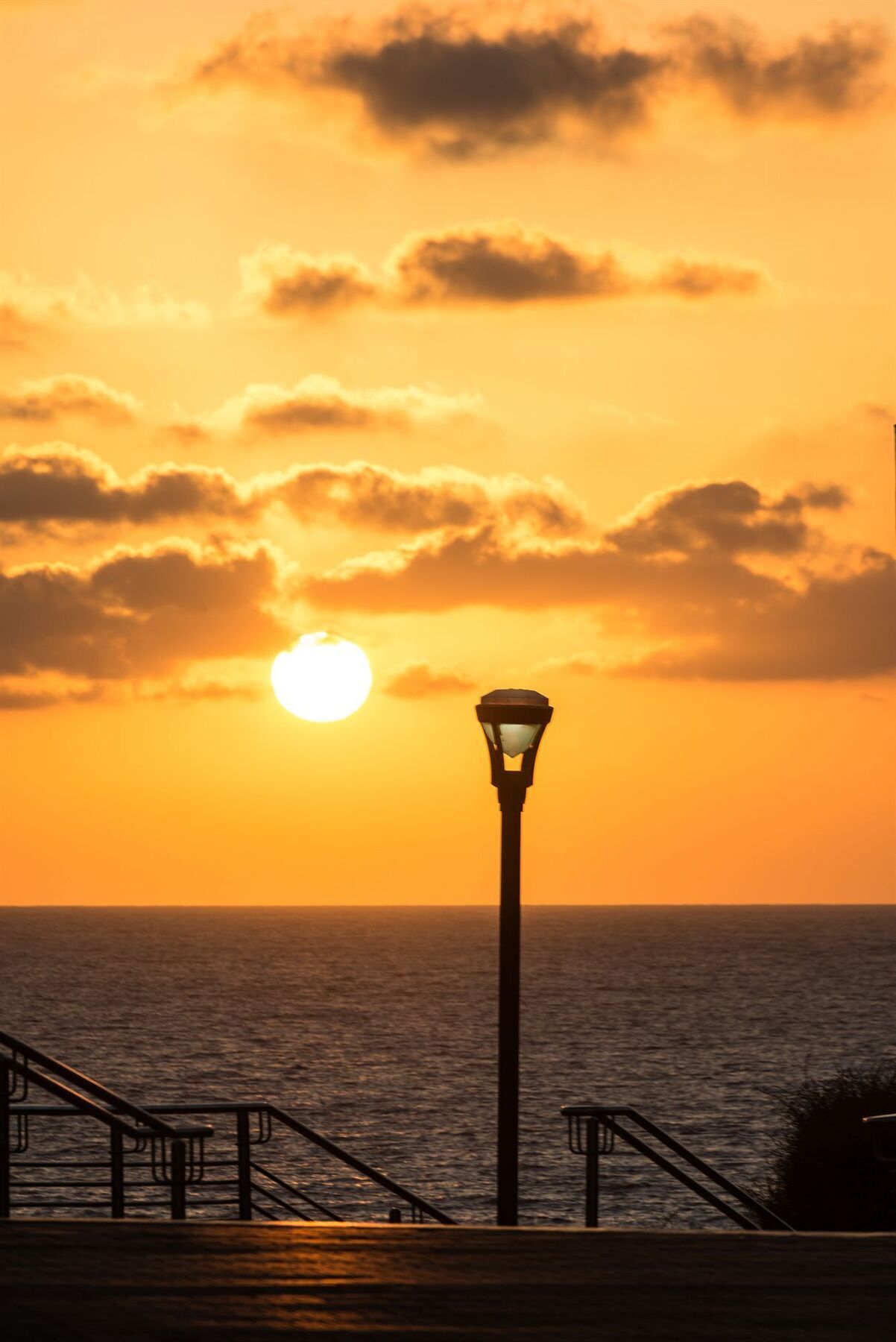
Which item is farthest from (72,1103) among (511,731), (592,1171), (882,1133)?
(882,1133)

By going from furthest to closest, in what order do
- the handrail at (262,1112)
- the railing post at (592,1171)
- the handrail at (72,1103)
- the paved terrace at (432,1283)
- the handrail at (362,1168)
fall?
1. the handrail at (362,1168)
2. the handrail at (262,1112)
3. the railing post at (592,1171)
4. the handrail at (72,1103)
5. the paved terrace at (432,1283)

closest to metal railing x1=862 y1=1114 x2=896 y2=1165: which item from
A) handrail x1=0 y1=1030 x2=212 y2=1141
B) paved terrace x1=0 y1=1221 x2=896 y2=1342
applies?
paved terrace x1=0 y1=1221 x2=896 y2=1342

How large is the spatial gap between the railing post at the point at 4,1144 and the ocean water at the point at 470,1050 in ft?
139

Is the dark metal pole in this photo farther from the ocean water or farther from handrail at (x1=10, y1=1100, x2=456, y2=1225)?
the ocean water

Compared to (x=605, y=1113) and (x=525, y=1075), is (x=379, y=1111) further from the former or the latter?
(x=605, y=1113)

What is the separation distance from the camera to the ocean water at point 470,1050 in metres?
64.2

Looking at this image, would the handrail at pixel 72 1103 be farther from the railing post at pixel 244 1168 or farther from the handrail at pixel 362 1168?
the handrail at pixel 362 1168

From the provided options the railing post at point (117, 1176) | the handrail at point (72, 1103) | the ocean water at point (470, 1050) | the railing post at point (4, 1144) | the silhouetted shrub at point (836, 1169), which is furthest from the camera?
the ocean water at point (470, 1050)

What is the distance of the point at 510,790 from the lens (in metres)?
14.4

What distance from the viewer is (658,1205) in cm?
5578

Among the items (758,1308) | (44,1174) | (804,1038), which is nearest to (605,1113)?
(758,1308)

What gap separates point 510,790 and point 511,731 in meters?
0.46

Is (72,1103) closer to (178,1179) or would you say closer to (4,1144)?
(4,1144)

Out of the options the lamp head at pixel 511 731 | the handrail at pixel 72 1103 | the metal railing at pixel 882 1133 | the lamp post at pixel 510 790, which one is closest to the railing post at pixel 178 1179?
the handrail at pixel 72 1103
